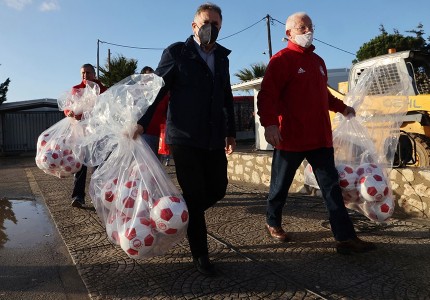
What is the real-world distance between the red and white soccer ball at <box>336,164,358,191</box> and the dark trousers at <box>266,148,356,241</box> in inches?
5.7

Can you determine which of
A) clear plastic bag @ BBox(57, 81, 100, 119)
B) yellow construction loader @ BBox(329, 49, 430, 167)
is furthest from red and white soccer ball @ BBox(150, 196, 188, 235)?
yellow construction loader @ BBox(329, 49, 430, 167)

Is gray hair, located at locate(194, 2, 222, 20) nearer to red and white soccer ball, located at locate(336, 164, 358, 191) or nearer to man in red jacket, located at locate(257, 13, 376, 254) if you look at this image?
man in red jacket, located at locate(257, 13, 376, 254)

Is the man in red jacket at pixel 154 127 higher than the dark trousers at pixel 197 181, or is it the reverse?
the man in red jacket at pixel 154 127

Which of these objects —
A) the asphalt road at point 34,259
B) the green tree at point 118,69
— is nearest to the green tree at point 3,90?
the green tree at point 118,69

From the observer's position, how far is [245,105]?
72.0ft

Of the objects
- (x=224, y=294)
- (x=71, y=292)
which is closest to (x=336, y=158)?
(x=224, y=294)

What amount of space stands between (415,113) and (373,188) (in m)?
3.05

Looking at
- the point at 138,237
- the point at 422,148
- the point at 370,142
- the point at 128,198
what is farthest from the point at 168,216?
the point at 422,148

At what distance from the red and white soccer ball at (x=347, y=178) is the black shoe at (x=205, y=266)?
1408 mm

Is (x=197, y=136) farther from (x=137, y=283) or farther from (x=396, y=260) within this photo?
(x=396, y=260)

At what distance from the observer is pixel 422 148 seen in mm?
5652

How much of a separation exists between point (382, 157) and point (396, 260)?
0.99 metres

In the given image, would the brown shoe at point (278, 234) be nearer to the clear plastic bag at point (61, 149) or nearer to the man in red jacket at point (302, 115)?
the man in red jacket at point (302, 115)

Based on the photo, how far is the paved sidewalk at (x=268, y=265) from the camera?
273 cm
